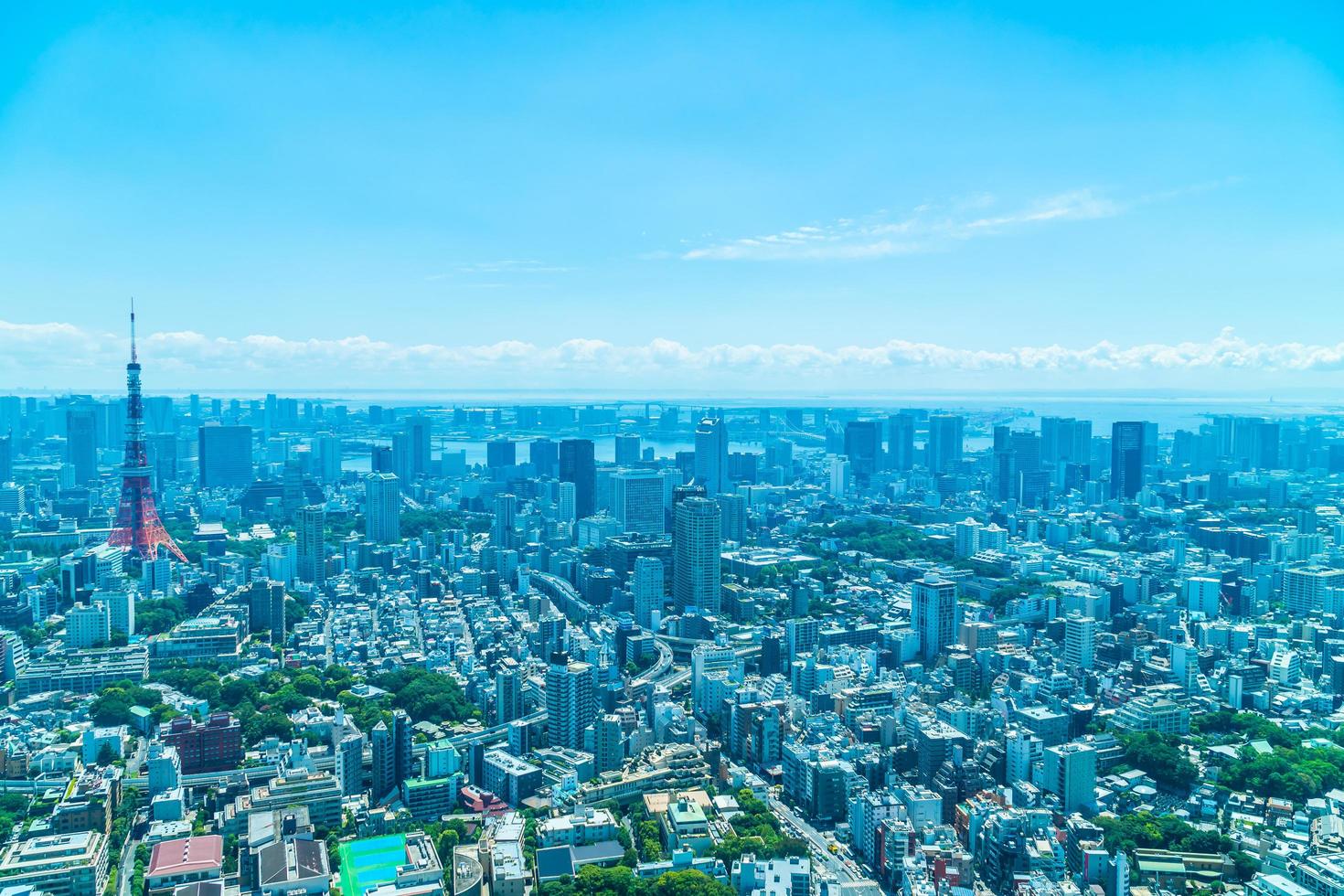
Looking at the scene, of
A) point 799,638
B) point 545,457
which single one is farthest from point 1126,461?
point 799,638

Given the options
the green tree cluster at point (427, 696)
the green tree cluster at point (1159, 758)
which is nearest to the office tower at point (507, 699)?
the green tree cluster at point (427, 696)

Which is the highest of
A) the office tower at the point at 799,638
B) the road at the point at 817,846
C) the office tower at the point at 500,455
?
the office tower at the point at 500,455

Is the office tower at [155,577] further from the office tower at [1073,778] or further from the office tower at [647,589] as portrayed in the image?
the office tower at [1073,778]

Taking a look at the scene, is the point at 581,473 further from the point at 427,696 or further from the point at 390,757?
the point at 390,757

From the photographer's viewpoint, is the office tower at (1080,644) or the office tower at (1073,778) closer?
the office tower at (1073,778)

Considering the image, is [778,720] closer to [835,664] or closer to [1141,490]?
[835,664]

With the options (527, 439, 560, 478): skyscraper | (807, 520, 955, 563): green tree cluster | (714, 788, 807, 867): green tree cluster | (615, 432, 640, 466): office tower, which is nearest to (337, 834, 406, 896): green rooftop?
(714, 788, 807, 867): green tree cluster

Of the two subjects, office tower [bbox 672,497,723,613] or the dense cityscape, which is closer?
the dense cityscape

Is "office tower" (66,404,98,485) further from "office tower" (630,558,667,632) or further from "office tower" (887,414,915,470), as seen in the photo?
"office tower" (887,414,915,470)
